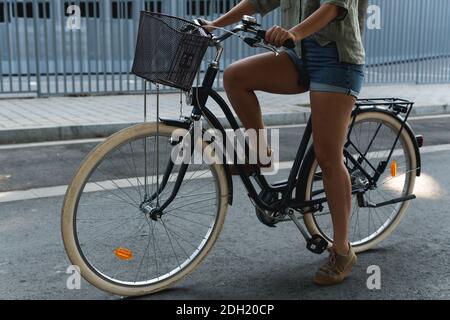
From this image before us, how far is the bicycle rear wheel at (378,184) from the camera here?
3.38 meters

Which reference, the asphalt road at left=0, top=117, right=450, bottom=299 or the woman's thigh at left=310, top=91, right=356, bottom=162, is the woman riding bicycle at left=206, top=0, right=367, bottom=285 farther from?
the asphalt road at left=0, top=117, right=450, bottom=299

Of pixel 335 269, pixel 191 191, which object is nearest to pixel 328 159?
pixel 335 269

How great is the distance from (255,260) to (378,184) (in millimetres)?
851

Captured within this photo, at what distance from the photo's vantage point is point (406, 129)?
358cm

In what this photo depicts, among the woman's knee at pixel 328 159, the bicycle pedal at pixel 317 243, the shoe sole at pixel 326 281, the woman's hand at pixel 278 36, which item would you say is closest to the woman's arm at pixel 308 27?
the woman's hand at pixel 278 36

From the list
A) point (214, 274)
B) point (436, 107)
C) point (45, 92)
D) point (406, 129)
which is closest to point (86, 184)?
point (214, 274)

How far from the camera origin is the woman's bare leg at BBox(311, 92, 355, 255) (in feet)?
9.59

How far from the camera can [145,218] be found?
10.1 ft

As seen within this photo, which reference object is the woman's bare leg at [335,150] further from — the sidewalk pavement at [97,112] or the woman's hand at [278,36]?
the sidewalk pavement at [97,112]

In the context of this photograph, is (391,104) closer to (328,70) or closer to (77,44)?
(328,70)

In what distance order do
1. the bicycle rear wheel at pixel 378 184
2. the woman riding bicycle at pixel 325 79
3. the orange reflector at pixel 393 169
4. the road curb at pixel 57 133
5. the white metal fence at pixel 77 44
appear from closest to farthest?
the woman riding bicycle at pixel 325 79 < the bicycle rear wheel at pixel 378 184 < the orange reflector at pixel 393 169 < the road curb at pixel 57 133 < the white metal fence at pixel 77 44

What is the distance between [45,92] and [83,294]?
741 cm

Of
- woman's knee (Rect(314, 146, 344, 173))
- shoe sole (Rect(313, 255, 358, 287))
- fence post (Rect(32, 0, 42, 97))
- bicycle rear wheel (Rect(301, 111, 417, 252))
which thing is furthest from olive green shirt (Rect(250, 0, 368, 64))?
fence post (Rect(32, 0, 42, 97))
